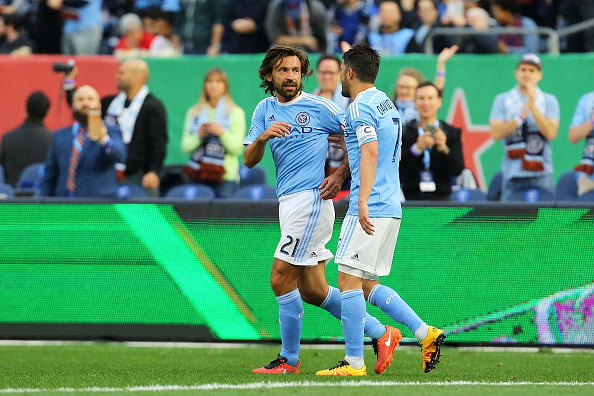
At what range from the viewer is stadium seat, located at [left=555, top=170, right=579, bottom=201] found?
12.6 meters

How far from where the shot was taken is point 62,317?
10633 mm

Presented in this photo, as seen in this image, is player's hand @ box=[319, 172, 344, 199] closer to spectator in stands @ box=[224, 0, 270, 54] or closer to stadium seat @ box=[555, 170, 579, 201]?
stadium seat @ box=[555, 170, 579, 201]

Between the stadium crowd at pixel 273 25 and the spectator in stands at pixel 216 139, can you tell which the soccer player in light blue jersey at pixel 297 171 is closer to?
the spectator in stands at pixel 216 139

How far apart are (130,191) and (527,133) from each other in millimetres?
3950

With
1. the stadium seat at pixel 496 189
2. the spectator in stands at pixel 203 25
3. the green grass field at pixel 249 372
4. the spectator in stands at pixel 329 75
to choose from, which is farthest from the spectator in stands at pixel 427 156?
the spectator in stands at pixel 203 25

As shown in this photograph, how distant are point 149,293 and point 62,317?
749 millimetres

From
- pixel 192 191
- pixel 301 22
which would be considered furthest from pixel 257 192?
pixel 301 22

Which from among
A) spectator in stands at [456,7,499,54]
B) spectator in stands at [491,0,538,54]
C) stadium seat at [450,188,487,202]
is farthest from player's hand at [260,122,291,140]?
spectator in stands at [491,0,538,54]

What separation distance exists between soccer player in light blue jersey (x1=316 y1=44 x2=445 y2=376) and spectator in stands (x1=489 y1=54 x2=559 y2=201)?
14.0 ft

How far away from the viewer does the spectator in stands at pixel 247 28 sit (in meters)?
16.3

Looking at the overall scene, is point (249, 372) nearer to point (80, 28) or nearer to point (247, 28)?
point (247, 28)

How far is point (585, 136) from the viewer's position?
1258 cm

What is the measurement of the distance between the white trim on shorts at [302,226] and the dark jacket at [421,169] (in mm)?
3166

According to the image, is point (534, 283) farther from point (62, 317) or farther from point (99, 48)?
point (99, 48)
